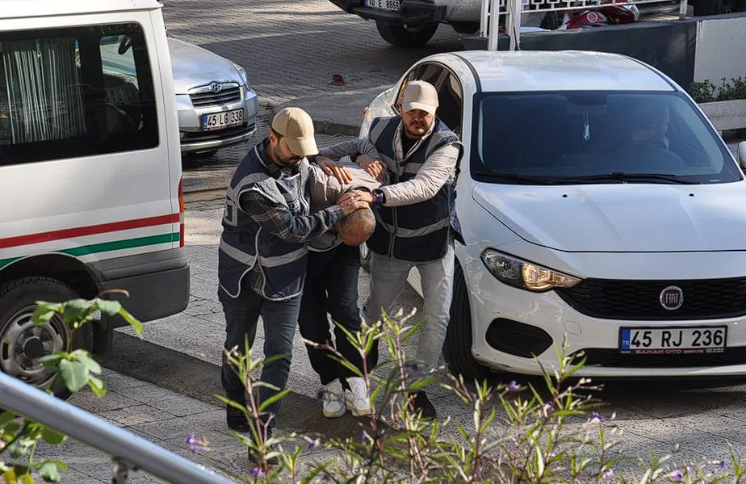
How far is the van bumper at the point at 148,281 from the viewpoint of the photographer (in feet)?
19.9

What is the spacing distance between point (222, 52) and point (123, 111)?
10058mm

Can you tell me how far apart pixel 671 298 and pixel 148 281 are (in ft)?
8.35

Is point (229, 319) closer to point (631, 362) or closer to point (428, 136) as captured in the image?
point (428, 136)

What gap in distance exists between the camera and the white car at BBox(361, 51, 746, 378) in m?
5.84

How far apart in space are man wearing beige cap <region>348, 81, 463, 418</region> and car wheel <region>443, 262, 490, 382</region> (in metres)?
0.33

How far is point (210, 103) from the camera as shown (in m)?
10.8

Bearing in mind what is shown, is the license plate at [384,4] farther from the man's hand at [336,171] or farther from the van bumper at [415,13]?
the man's hand at [336,171]

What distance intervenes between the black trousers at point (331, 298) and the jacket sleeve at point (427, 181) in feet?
1.13

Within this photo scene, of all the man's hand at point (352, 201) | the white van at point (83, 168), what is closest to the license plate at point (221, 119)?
the white van at point (83, 168)

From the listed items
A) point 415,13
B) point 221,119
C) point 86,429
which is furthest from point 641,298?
point 415,13

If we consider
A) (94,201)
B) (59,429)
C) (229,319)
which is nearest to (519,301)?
(229,319)

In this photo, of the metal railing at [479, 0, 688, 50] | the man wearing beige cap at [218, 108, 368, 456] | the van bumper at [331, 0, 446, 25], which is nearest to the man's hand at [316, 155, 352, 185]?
the man wearing beige cap at [218, 108, 368, 456]

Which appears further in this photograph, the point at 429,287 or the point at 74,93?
the point at 74,93

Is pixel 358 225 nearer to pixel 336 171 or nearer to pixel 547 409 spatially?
pixel 336 171
